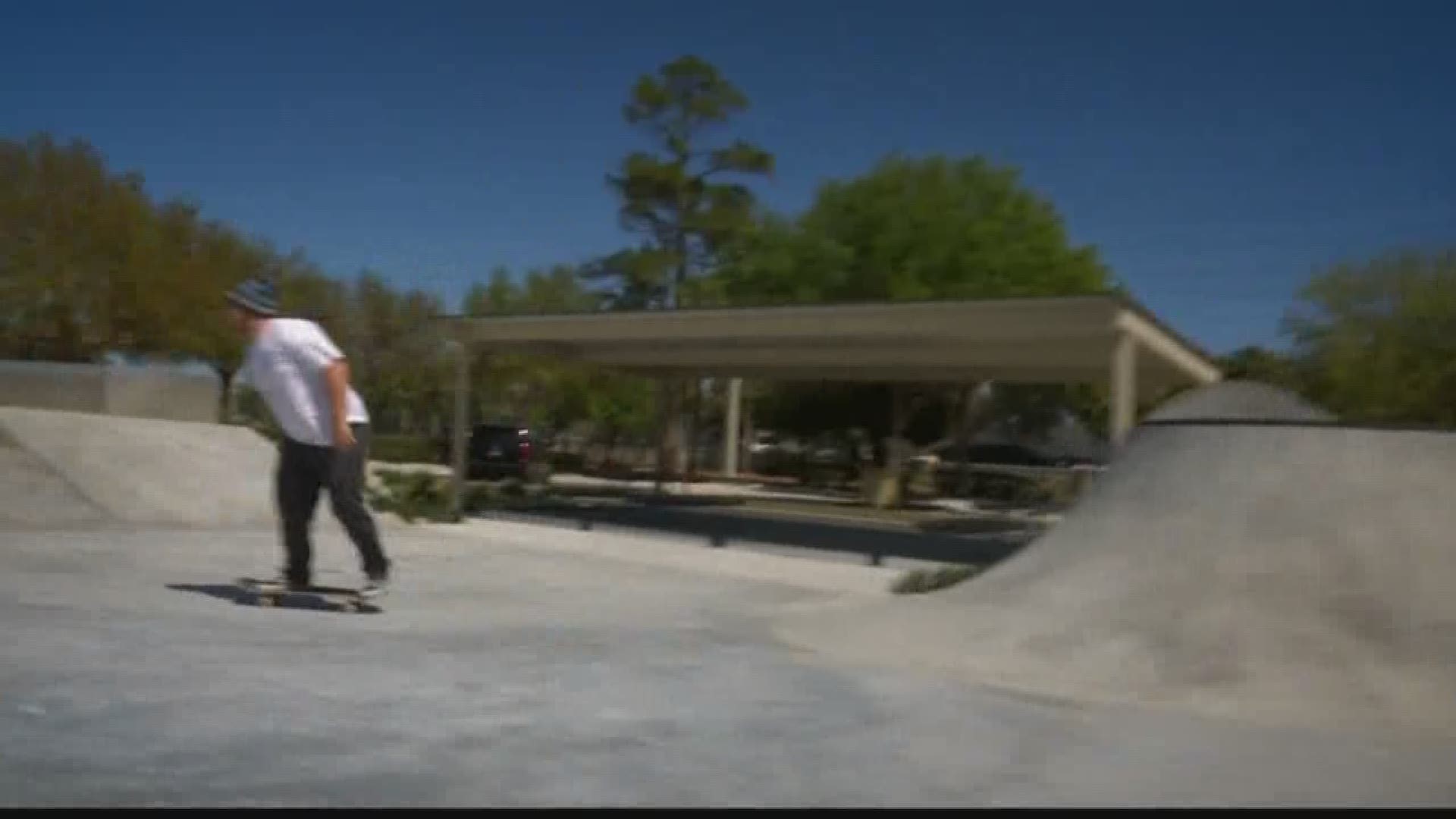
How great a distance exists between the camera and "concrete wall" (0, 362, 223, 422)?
26891 millimetres

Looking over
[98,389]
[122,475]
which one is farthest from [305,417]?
[98,389]

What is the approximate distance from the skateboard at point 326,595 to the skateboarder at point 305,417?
87 mm

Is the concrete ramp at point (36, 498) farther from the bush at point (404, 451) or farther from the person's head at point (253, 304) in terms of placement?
the bush at point (404, 451)

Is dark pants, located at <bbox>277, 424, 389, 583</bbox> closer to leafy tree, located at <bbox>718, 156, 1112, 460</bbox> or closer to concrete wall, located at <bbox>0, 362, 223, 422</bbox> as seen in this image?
concrete wall, located at <bbox>0, 362, 223, 422</bbox>

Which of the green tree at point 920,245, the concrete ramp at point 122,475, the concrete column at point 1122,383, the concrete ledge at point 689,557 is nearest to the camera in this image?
the concrete ledge at point 689,557

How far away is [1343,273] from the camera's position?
2783 cm

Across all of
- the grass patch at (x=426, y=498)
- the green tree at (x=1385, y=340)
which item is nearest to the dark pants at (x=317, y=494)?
the grass patch at (x=426, y=498)

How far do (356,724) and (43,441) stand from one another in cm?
1387

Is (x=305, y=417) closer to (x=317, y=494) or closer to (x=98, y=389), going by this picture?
(x=317, y=494)

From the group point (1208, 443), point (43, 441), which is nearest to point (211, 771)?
point (1208, 443)

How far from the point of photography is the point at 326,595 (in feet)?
26.6

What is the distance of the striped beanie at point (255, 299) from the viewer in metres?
8.05

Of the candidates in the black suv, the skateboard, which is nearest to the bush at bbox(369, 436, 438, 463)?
the black suv

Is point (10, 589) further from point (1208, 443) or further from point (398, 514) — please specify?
point (398, 514)
